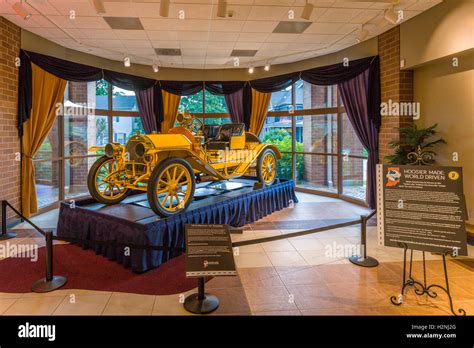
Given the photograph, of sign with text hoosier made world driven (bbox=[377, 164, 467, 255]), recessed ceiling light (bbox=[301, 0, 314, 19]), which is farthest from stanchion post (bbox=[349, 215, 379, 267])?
recessed ceiling light (bbox=[301, 0, 314, 19])

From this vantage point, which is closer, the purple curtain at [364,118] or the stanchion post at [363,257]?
the stanchion post at [363,257]

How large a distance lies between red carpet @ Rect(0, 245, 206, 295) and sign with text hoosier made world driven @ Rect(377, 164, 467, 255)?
204 cm

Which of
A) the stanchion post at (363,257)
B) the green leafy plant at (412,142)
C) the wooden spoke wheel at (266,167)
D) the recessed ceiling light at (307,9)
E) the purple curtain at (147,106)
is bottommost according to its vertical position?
the stanchion post at (363,257)

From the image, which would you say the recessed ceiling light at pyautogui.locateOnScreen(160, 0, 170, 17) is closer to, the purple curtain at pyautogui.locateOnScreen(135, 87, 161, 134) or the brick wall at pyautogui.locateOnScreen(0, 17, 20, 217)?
the brick wall at pyautogui.locateOnScreen(0, 17, 20, 217)

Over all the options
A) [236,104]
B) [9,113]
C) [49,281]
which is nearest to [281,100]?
[236,104]

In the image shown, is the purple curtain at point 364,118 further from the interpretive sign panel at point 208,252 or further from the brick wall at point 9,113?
the brick wall at point 9,113

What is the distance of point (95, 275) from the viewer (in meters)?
3.62

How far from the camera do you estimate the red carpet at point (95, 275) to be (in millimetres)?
3332

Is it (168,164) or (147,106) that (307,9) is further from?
(147,106)

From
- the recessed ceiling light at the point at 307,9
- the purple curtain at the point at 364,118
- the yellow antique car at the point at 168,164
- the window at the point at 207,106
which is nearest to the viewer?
the recessed ceiling light at the point at 307,9

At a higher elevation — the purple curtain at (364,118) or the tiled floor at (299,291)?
the purple curtain at (364,118)

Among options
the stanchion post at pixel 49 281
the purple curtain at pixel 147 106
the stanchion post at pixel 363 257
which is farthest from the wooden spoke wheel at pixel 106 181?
the purple curtain at pixel 147 106

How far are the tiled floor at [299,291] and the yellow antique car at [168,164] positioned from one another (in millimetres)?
1156
